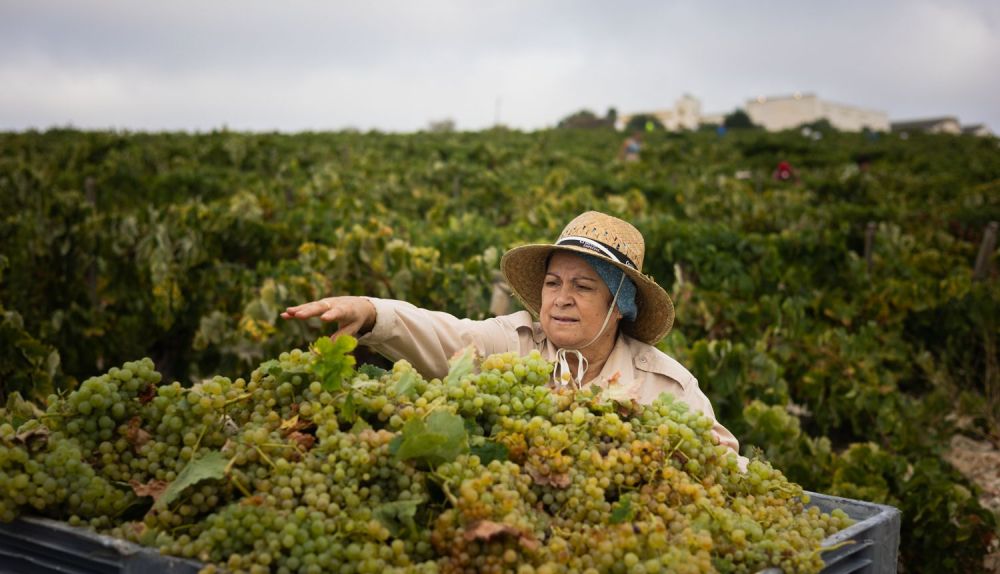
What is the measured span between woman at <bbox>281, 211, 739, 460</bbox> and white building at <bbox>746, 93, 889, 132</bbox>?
79.3 m

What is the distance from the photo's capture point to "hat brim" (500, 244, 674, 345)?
128 inches

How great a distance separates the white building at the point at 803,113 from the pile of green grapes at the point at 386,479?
80642 mm

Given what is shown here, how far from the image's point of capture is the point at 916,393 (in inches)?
327

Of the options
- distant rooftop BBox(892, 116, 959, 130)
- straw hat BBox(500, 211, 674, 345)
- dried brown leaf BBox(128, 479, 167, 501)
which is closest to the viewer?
dried brown leaf BBox(128, 479, 167, 501)

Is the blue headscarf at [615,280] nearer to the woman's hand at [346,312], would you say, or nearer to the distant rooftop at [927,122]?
the woman's hand at [346,312]

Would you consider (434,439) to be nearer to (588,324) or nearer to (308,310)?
(308,310)

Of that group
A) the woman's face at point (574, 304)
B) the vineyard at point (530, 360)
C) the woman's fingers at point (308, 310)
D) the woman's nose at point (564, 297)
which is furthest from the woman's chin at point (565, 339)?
the woman's fingers at point (308, 310)

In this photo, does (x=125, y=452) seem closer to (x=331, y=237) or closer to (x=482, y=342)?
(x=482, y=342)

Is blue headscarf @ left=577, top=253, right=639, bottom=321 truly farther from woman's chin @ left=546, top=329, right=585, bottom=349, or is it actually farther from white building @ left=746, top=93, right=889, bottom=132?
white building @ left=746, top=93, right=889, bottom=132

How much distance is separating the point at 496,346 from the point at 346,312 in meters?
0.77

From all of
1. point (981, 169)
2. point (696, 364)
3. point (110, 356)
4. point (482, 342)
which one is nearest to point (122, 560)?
point (482, 342)

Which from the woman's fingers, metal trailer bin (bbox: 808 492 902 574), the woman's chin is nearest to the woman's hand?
the woman's fingers

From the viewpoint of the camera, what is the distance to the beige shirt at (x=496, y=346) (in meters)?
2.84

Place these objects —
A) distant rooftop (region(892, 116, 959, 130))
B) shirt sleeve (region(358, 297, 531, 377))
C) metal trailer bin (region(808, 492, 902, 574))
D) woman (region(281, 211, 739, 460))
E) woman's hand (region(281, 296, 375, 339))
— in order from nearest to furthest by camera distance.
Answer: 1. metal trailer bin (region(808, 492, 902, 574))
2. woman's hand (region(281, 296, 375, 339))
3. shirt sleeve (region(358, 297, 531, 377))
4. woman (region(281, 211, 739, 460))
5. distant rooftop (region(892, 116, 959, 130))
